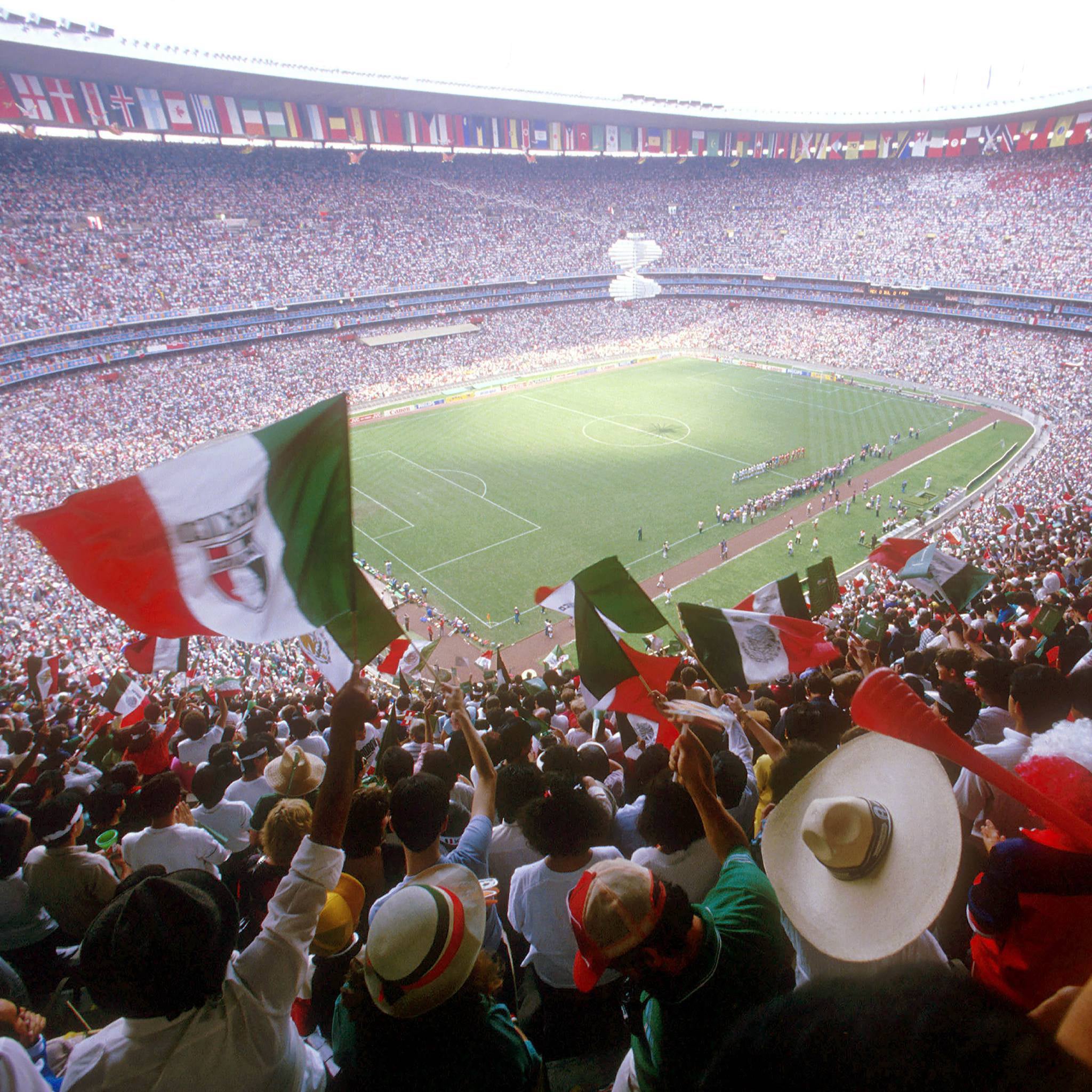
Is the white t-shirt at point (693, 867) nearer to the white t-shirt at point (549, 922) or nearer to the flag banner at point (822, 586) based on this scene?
the white t-shirt at point (549, 922)

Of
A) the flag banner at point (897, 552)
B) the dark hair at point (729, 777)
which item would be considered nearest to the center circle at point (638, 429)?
the flag banner at point (897, 552)

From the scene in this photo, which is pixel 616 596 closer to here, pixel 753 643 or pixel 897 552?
pixel 753 643

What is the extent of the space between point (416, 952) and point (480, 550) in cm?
2831

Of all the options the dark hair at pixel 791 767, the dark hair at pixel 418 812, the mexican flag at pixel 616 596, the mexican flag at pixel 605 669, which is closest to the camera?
the dark hair at pixel 418 812

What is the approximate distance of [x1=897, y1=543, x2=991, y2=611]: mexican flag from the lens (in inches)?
404

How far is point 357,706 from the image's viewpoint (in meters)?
3.24

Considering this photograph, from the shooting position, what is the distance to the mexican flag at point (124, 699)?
10461 millimetres

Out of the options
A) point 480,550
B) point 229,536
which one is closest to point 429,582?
point 480,550

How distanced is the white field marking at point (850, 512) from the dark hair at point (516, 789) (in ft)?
70.4

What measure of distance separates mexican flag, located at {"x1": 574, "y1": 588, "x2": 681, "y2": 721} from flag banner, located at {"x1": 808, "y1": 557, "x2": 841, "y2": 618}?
4.20m

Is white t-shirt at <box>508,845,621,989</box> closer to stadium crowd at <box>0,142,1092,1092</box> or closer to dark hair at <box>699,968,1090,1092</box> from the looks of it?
stadium crowd at <box>0,142,1092,1092</box>

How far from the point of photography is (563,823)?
384cm

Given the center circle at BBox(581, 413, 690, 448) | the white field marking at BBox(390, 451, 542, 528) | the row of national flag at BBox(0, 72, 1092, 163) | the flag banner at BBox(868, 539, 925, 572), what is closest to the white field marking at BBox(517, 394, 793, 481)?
the center circle at BBox(581, 413, 690, 448)

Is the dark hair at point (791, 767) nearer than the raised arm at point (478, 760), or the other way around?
the raised arm at point (478, 760)
